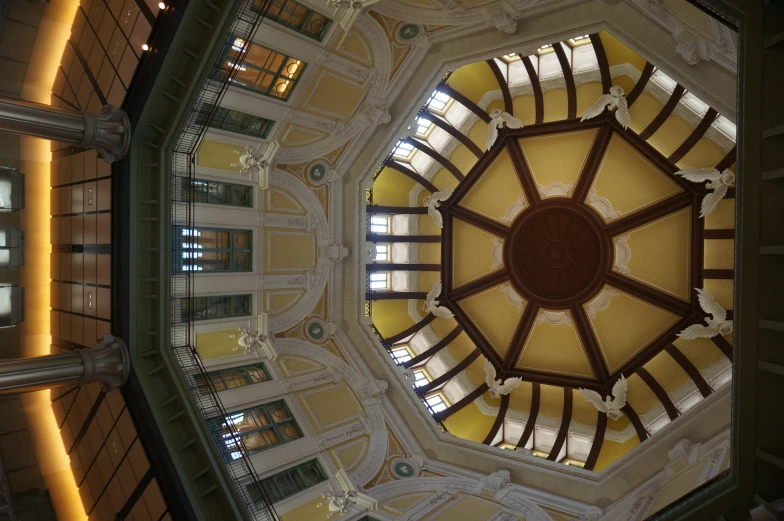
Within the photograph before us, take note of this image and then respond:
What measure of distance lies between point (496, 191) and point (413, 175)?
422cm

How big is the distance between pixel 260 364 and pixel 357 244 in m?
5.91

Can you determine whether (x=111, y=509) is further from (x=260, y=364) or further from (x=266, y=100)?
(x=266, y=100)

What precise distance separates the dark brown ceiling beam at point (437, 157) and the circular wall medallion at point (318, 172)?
477cm

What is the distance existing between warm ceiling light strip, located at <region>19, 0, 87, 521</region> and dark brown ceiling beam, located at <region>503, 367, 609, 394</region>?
1810 cm

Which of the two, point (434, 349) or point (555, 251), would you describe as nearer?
point (555, 251)

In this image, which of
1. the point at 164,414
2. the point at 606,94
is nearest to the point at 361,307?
the point at 164,414

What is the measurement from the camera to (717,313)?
1900cm

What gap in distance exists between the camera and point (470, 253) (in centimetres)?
2452

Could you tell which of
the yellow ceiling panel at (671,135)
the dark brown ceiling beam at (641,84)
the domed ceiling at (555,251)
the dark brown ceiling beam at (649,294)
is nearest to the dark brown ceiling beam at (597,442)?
the domed ceiling at (555,251)

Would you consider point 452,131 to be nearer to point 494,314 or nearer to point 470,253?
point 470,253

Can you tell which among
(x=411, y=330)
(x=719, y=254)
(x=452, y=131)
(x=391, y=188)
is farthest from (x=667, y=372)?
(x=391, y=188)

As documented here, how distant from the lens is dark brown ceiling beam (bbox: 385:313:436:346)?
22.6m

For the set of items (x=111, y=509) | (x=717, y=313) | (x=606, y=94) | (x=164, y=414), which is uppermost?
(x=606, y=94)

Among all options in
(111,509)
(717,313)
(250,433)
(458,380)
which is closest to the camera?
(111,509)
